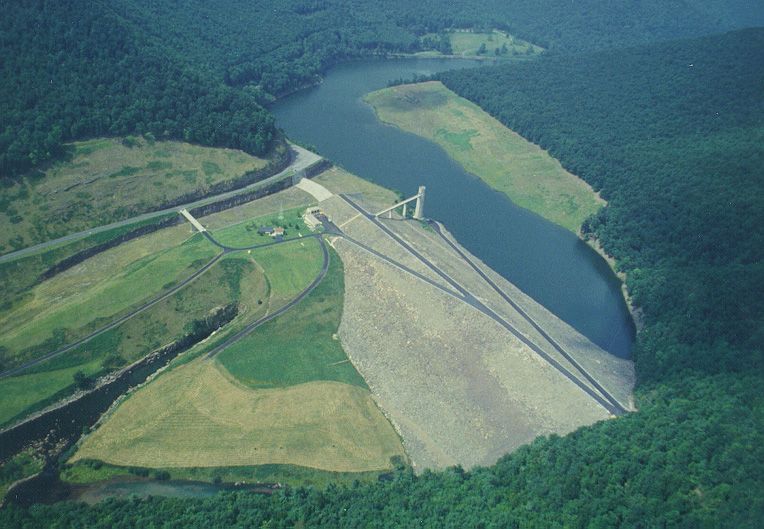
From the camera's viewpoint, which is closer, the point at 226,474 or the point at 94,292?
the point at 226,474

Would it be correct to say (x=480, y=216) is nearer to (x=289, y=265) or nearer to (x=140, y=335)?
(x=289, y=265)

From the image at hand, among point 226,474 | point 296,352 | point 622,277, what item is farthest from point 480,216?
point 226,474

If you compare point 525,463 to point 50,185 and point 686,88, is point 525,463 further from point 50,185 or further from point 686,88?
point 686,88

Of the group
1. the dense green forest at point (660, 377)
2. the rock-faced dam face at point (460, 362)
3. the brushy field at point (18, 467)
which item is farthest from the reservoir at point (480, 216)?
the brushy field at point (18, 467)

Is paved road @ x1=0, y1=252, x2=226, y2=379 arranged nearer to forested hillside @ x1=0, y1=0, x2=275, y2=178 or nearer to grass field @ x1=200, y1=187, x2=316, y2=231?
grass field @ x1=200, y1=187, x2=316, y2=231

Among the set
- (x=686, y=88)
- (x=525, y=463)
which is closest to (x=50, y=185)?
(x=525, y=463)

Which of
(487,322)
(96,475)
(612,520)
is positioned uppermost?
(612,520)

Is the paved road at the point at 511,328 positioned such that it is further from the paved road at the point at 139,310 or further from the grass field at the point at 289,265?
the paved road at the point at 139,310
